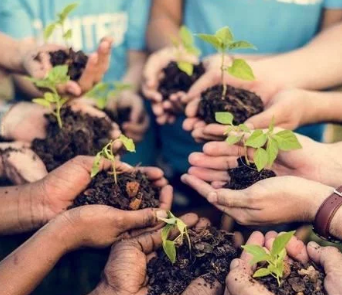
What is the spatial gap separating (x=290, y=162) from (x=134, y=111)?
0.96 meters

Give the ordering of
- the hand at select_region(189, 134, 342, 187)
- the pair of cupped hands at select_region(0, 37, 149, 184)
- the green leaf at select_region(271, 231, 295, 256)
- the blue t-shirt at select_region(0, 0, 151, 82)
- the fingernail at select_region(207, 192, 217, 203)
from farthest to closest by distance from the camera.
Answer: the blue t-shirt at select_region(0, 0, 151, 82) → the pair of cupped hands at select_region(0, 37, 149, 184) → the hand at select_region(189, 134, 342, 187) → the fingernail at select_region(207, 192, 217, 203) → the green leaf at select_region(271, 231, 295, 256)

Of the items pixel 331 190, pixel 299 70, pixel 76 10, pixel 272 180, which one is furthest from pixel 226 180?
pixel 76 10

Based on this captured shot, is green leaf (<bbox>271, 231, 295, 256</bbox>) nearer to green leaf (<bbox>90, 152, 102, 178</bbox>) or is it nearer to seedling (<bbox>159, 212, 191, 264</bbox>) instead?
seedling (<bbox>159, 212, 191, 264</bbox>)

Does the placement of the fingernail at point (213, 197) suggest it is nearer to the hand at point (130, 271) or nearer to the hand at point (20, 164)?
the hand at point (130, 271)

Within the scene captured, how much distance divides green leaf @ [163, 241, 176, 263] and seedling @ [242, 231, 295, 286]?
0.21 metres

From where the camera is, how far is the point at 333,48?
8.30ft

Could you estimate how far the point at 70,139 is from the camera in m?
2.14

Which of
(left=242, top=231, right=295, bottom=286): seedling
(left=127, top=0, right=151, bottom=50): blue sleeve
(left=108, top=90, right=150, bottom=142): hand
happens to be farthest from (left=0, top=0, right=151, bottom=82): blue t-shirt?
(left=242, top=231, right=295, bottom=286): seedling

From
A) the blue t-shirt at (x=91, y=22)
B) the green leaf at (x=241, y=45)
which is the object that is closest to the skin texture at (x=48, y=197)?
the green leaf at (x=241, y=45)

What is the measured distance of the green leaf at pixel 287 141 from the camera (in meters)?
1.75

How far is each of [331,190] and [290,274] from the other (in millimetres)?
381

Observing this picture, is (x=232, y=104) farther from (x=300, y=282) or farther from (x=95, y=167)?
(x=300, y=282)

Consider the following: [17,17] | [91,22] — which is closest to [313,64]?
[91,22]

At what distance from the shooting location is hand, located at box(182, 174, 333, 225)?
68.6 inches
